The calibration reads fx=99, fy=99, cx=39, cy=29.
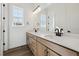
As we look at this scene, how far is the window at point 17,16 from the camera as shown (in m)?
3.49

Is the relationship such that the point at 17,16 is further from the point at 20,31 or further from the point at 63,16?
the point at 63,16

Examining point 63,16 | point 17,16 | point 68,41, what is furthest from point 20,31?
point 68,41

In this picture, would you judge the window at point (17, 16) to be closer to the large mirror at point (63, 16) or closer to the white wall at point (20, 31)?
the white wall at point (20, 31)

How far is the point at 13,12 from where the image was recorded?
11.4ft

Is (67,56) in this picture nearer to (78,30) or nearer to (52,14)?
(78,30)

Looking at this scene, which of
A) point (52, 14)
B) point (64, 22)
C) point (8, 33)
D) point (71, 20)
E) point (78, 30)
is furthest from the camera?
point (8, 33)

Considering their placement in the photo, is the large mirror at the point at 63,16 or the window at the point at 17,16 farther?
the window at the point at 17,16

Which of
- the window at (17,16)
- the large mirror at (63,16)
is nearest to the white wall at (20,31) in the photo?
the window at (17,16)

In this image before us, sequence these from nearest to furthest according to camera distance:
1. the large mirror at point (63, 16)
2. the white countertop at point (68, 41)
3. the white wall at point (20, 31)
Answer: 1. the white countertop at point (68, 41)
2. the large mirror at point (63, 16)
3. the white wall at point (20, 31)

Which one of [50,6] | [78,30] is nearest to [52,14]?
[50,6]

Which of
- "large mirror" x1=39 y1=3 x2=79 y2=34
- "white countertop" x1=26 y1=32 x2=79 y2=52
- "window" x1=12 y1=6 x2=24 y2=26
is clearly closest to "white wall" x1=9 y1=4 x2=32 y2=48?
"window" x1=12 y1=6 x2=24 y2=26

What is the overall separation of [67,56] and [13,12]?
2.84m

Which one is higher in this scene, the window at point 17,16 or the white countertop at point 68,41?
the window at point 17,16

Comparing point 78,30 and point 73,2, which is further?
point 73,2
